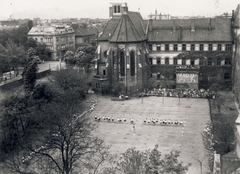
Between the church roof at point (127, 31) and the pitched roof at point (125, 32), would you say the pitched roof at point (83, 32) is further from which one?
the pitched roof at point (125, 32)

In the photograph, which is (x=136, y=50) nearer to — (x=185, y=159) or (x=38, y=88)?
(x=38, y=88)

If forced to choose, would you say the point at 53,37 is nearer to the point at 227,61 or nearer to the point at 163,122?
the point at 227,61

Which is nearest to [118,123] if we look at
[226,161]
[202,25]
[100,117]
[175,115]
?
[100,117]

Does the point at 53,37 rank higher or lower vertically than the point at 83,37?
higher

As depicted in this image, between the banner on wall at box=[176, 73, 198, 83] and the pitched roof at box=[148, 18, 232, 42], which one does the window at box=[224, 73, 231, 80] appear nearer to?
the banner on wall at box=[176, 73, 198, 83]

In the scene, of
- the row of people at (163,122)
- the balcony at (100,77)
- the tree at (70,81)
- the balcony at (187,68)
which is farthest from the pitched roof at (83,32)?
the row of people at (163,122)

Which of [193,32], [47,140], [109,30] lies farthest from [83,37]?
[47,140]
